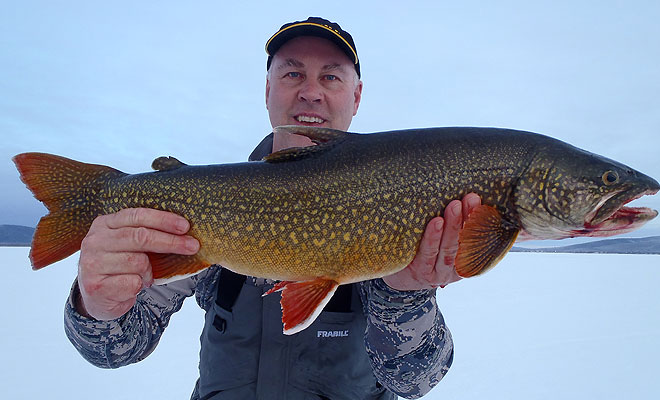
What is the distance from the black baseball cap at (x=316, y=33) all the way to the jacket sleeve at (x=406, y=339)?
231 centimetres

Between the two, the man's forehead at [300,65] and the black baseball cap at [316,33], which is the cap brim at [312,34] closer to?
the black baseball cap at [316,33]

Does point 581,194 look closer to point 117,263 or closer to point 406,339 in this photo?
point 406,339

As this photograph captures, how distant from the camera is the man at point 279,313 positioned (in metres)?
2.37

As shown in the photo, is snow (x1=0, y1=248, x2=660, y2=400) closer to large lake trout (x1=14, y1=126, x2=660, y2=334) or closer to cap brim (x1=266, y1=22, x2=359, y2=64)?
large lake trout (x1=14, y1=126, x2=660, y2=334)

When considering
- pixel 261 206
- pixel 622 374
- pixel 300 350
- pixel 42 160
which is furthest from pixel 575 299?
pixel 42 160

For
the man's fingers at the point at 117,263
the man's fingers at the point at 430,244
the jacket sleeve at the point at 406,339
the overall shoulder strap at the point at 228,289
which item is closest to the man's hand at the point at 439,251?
the man's fingers at the point at 430,244

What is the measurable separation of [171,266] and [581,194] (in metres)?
2.59

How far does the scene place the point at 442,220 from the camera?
2391 millimetres

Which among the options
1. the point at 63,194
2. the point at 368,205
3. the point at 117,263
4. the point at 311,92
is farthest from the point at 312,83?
the point at 117,263

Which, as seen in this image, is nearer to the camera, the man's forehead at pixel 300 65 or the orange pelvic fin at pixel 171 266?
the orange pelvic fin at pixel 171 266

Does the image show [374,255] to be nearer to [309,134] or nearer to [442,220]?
[442,220]

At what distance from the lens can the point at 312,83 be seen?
3938mm

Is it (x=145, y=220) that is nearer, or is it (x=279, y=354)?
(x=145, y=220)

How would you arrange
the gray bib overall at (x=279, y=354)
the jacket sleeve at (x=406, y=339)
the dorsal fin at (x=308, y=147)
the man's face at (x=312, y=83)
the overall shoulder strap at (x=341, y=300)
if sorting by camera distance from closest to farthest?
1. the dorsal fin at (x=308, y=147)
2. the jacket sleeve at (x=406, y=339)
3. the gray bib overall at (x=279, y=354)
4. the overall shoulder strap at (x=341, y=300)
5. the man's face at (x=312, y=83)
